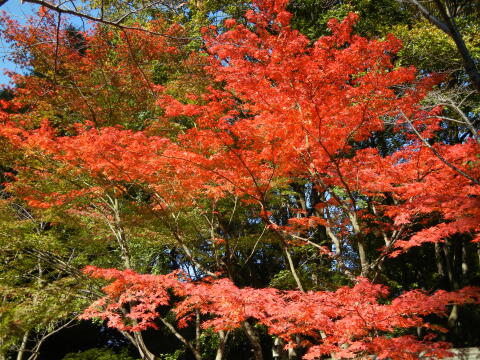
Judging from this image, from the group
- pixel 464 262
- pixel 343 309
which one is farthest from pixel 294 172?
pixel 464 262

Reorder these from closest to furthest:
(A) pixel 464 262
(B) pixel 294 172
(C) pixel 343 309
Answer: (C) pixel 343 309
(B) pixel 294 172
(A) pixel 464 262

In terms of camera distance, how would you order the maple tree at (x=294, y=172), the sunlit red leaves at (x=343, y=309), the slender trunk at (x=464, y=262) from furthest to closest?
the slender trunk at (x=464, y=262) → the maple tree at (x=294, y=172) → the sunlit red leaves at (x=343, y=309)

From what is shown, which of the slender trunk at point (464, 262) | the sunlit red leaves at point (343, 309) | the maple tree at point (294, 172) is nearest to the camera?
the sunlit red leaves at point (343, 309)

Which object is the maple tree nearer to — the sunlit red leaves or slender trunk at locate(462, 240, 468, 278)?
the sunlit red leaves

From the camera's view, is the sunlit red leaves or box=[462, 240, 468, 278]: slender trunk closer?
the sunlit red leaves

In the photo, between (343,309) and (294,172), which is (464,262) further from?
(343,309)

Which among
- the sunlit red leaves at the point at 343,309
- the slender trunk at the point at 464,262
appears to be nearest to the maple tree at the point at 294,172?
the sunlit red leaves at the point at 343,309

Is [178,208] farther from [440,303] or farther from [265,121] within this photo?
[440,303]

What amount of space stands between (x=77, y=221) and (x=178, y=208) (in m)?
2.72

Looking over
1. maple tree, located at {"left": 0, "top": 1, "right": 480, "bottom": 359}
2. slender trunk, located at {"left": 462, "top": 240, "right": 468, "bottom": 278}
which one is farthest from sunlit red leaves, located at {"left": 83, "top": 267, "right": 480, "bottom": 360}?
slender trunk, located at {"left": 462, "top": 240, "right": 468, "bottom": 278}

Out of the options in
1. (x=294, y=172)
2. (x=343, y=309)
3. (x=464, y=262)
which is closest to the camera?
(x=343, y=309)

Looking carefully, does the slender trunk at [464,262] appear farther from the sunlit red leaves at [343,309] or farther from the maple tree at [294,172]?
the sunlit red leaves at [343,309]

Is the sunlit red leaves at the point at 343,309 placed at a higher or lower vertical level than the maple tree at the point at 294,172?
lower

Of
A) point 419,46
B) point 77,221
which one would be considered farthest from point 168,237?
point 419,46
